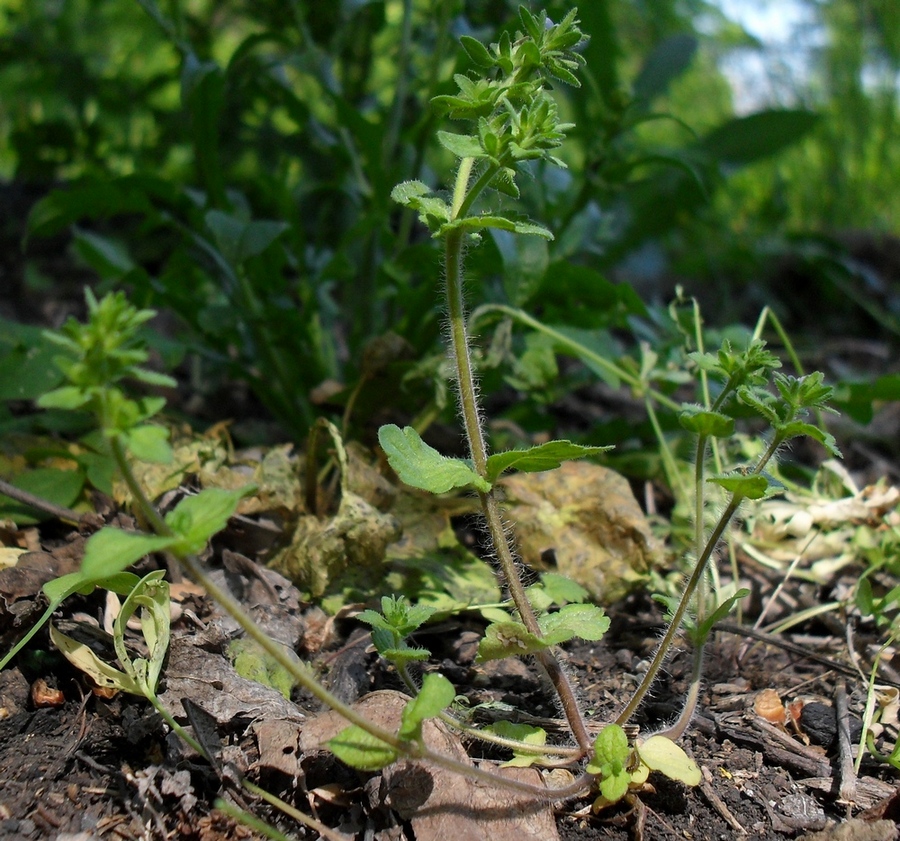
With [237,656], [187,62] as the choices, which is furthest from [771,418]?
[187,62]

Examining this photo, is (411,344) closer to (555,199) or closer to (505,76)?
(555,199)

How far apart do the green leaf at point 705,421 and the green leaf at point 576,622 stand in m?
0.34

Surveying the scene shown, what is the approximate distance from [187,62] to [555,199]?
3.75 feet

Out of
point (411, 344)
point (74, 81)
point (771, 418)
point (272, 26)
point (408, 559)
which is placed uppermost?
point (272, 26)

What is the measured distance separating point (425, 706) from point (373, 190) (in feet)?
5.43

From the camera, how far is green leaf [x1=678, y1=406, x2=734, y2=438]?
1.36 m

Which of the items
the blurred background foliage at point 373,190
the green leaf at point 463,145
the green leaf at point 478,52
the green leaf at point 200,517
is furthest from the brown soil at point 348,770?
the green leaf at point 478,52

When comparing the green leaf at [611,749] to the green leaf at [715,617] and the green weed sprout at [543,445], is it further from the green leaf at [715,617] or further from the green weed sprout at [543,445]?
the green leaf at [715,617]

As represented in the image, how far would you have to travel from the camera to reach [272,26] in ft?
11.1

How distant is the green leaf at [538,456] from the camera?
4.44 feet

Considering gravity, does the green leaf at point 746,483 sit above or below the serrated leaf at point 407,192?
below

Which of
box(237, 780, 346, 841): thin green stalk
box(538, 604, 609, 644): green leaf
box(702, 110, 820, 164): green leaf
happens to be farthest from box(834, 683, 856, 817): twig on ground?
box(702, 110, 820, 164): green leaf

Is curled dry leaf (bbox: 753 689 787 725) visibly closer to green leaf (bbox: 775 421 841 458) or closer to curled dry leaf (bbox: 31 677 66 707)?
green leaf (bbox: 775 421 841 458)

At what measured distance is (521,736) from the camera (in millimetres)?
1491
